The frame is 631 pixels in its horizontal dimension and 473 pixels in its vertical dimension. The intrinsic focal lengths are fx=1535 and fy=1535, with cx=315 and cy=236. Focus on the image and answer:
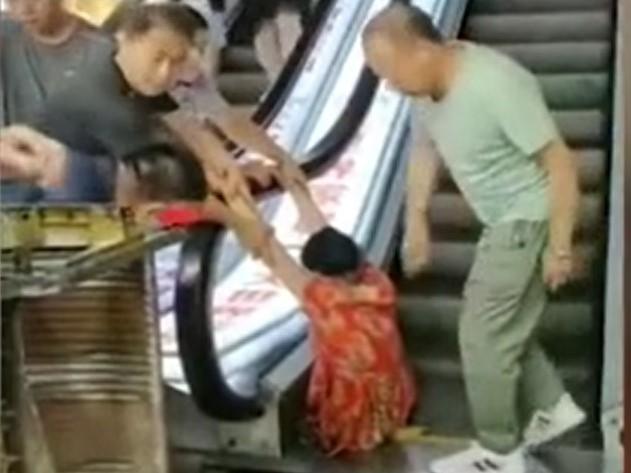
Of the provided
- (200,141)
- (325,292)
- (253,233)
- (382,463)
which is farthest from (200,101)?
(382,463)

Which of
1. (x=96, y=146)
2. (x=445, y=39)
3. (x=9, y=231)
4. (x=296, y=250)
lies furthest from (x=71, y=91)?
(x=445, y=39)

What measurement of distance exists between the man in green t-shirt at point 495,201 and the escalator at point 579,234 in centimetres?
1

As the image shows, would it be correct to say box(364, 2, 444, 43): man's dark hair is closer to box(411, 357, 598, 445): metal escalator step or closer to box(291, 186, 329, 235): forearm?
box(291, 186, 329, 235): forearm

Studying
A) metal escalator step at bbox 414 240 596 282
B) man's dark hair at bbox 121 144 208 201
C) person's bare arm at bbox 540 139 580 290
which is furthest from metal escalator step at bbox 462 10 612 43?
man's dark hair at bbox 121 144 208 201

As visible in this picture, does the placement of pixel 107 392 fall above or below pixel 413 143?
below

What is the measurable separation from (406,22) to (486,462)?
51 centimetres

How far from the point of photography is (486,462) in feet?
5.73

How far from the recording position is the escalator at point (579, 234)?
5.58 ft

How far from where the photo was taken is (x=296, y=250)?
1779 mm

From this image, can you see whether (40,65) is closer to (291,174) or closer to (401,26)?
(291,174)

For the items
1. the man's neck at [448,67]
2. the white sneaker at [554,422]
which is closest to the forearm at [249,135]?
the man's neck at [448,67]

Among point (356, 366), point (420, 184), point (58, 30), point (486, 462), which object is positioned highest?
Answer: point (58, 30)

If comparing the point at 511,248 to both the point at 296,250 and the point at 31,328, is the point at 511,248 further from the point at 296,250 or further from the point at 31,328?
the point at 31,328

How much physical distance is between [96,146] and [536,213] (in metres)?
0.52
